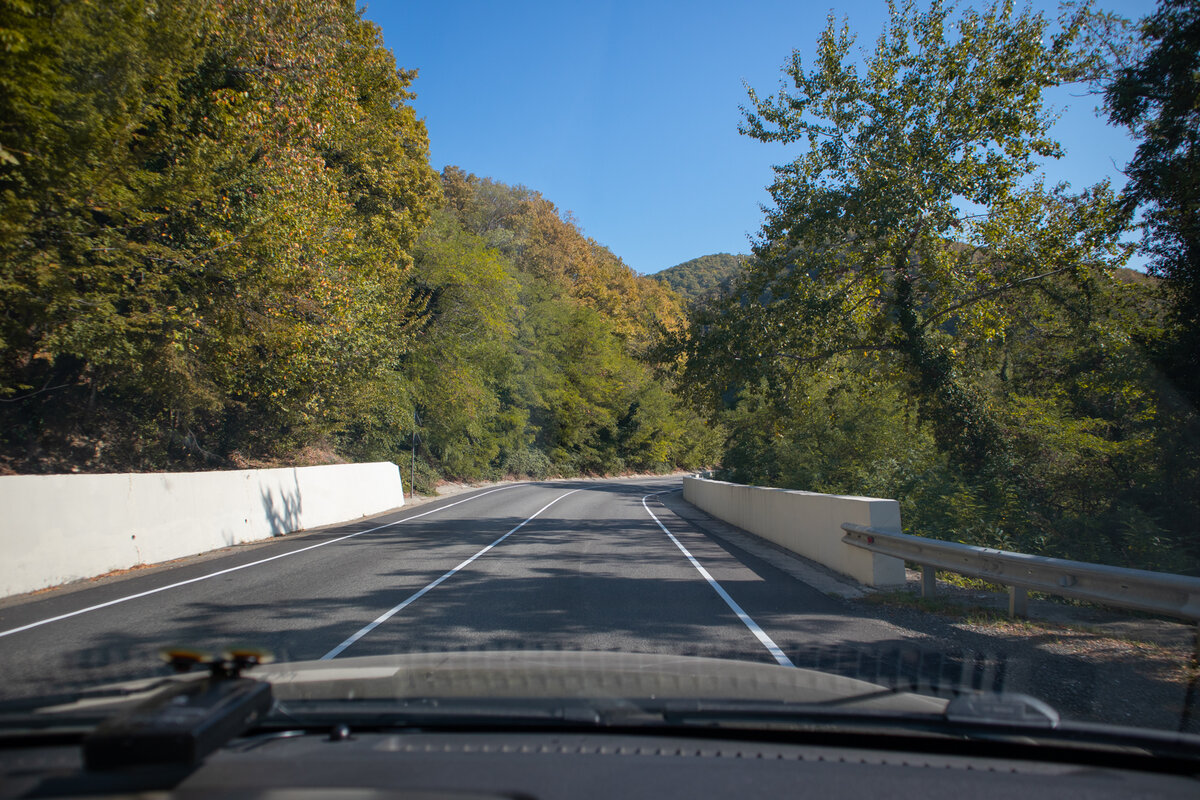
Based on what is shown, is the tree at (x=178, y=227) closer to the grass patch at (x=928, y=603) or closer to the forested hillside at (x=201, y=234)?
the forested hillside at (x=201, y=234)

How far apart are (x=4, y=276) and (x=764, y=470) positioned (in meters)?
22.0

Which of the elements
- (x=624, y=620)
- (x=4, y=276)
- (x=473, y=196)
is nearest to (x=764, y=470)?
(x=624, y=620)

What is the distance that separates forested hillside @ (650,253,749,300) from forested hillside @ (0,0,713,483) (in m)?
98.5

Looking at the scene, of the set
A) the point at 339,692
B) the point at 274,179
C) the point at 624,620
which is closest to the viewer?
the point at 339,692

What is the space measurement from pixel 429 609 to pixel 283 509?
38.3 feet

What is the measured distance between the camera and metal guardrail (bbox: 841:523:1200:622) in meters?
5.77

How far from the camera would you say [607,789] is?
2189 millimetres

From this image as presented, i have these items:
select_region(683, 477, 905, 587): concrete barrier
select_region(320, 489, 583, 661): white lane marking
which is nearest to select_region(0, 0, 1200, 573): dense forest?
select_region(683, 477, 905, 587): concrete barrier

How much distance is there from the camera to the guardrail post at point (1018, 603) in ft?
26.0

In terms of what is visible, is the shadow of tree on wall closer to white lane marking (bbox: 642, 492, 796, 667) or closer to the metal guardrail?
white lane marking (bbox: 642, 492, 796, 667)

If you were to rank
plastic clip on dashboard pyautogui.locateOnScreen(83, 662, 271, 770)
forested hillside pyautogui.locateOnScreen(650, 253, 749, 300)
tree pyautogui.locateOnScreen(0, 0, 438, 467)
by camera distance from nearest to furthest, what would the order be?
plastic clip on dashboard pyautogui.locateOnScreen(83, 662, 271, 770), tree pyautogui.locateOnScreen(0, 0, 438, 467), forested hillside pyautogui.locateOnScreen(650, 253, 749, 300)

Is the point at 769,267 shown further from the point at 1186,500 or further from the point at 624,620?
the point at 624,620

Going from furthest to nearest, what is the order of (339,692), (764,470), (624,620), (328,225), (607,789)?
(764,470), (328,225), (624,620), (339,692), (607,789)

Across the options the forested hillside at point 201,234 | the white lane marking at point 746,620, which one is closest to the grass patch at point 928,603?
the white lane marking at point 746,620
